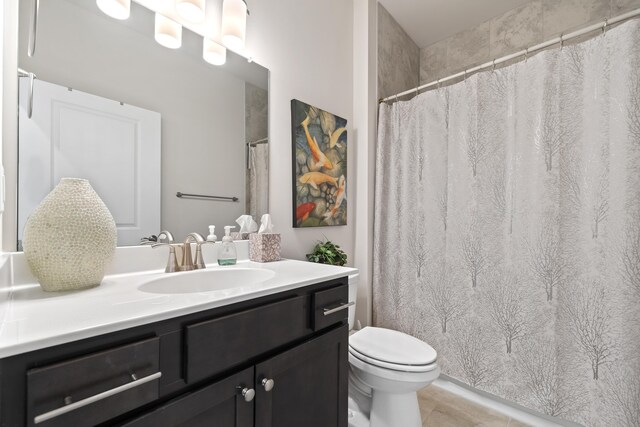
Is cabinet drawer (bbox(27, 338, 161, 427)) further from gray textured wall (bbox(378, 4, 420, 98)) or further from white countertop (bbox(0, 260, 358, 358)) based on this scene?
gray textured wall (bbox(378, 4, 420, 98))

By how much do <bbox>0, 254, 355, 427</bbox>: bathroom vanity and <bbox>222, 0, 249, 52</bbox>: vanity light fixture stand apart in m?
1.00

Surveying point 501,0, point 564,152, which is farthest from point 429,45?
point 564,152

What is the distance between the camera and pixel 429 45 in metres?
2.55

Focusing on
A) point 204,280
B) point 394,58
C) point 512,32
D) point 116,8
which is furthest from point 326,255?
point 512,32

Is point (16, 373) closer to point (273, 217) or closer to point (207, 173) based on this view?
point (207, 173)

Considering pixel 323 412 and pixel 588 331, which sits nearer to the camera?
pixel 323 412

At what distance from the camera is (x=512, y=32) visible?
212 centimetres

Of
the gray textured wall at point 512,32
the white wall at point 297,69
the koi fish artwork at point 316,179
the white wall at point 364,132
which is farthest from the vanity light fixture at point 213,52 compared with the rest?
the gray textured wall at point 512,32

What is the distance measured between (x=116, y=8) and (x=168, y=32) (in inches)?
6.6

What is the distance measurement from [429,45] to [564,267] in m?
2.12

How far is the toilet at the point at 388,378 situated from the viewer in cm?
120

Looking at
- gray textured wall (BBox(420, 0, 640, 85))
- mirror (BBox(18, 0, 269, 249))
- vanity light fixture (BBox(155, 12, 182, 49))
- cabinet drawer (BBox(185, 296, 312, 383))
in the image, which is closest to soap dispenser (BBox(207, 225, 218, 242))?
mirror (BBox(18, 0, 269, 249))

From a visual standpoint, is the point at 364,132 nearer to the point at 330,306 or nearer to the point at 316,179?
the point at 316,179

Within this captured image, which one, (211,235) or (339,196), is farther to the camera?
(339,196)
